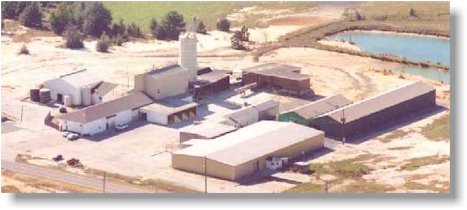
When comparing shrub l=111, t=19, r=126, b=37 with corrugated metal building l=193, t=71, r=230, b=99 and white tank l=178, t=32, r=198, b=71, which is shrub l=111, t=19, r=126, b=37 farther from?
white tank l=178, t=32, r=198, b=71

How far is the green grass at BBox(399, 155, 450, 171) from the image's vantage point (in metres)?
36.6

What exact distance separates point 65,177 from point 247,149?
6.75 meters

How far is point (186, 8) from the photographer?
2783 inches

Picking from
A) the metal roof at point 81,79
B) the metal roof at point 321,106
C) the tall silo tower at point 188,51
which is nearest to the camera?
the metal roof at point 321,106

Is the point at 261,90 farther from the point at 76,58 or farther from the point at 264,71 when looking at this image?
the point at 76,58

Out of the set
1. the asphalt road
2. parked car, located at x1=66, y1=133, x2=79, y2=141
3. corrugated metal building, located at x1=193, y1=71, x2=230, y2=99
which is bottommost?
the asphalt road

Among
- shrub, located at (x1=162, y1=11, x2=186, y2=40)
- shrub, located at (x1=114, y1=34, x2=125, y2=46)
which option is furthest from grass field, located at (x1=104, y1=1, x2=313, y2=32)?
shrub, located at (x1=114, y1=34, x2=125, y2=46)

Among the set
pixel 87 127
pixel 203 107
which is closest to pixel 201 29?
pixel 203 107

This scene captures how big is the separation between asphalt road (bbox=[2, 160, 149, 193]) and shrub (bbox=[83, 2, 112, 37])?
24.3 meters

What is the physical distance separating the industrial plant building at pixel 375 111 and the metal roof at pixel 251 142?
4.95 ft

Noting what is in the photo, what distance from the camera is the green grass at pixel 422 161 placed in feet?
120

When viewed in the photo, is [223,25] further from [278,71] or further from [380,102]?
[380,102]

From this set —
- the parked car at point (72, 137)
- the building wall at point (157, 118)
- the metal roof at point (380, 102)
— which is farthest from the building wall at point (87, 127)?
the metal roof at point (380, 102)

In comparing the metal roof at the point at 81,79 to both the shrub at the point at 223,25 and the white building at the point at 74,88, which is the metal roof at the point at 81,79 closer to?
the white building at the point at 74,88
